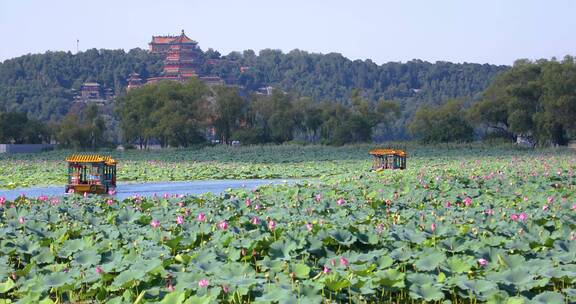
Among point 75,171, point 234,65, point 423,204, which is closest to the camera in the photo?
point 423,204

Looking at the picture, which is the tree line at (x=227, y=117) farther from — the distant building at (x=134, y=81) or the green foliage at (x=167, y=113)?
the distant building at (x=134, y=81)

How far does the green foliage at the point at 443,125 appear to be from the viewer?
59438 millimetres

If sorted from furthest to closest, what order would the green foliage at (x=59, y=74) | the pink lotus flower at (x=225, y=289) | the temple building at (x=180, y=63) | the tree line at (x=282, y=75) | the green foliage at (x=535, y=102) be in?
1. the temple building at (x=180, y=63)
2. the tree line at (x=282, y=75)
3. the green foliage at (x=59, y=74)
4. the green foliage at (x=535, y=102)
5. the pink lotus flower at (x=225, y=289)

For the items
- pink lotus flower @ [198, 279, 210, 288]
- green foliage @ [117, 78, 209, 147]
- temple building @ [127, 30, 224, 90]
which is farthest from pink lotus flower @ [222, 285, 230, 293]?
temple building @ [127, 30, 224, 90]

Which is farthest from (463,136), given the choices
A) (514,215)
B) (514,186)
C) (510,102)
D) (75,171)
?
(514,215)

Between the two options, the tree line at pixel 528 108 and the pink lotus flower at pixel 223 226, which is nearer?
the pink lotus flower at pixel 223 226

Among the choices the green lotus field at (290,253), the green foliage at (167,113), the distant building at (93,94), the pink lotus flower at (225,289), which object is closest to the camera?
the pink lotus flower at (225,289)

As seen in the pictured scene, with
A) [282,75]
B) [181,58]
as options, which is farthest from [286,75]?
[181,58]

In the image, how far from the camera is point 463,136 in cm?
5928

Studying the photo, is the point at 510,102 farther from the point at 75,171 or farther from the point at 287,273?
the point at 287,273

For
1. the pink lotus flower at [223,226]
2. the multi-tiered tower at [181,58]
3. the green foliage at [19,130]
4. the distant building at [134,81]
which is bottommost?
the green foliage at [19,130]

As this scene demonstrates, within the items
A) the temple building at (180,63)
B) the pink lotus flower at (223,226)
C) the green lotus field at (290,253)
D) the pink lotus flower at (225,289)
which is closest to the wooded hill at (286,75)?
the temple building at (180,63)

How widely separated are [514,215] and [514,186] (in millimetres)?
5749

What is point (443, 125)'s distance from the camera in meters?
60.4
